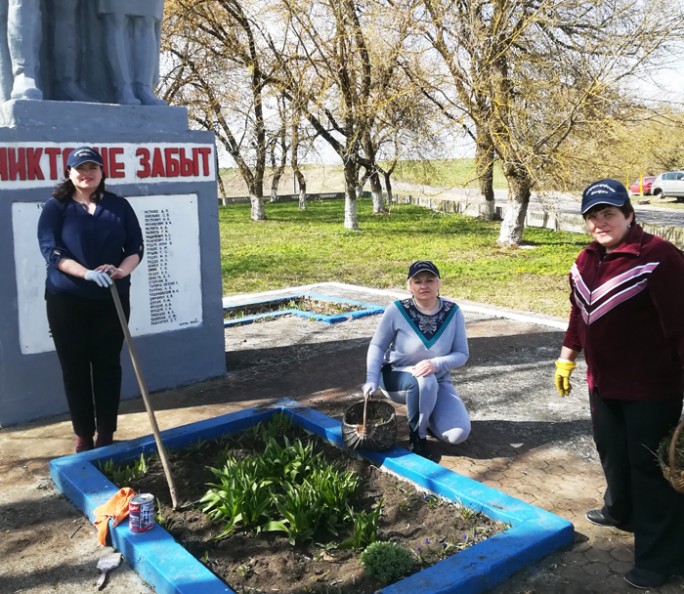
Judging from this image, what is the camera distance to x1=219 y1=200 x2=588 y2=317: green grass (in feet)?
34.0

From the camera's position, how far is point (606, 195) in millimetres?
2789

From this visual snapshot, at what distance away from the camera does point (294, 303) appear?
9.18 metres

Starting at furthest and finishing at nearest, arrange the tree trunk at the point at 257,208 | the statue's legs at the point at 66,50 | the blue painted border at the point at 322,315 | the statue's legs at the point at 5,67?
the tree trunk at the point at 257,208
the blue painted border at the point at 322,315
the statue's legs at the point at 66,50
the statue's legs at the point at 5,67

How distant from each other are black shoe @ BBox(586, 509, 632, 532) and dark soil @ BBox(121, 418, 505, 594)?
48 cm

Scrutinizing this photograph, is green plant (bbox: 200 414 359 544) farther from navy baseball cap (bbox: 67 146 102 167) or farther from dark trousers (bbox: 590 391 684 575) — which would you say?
navy baseball cap (bbox: 67 146 102 167)

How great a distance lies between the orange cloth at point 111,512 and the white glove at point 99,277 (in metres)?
1.07

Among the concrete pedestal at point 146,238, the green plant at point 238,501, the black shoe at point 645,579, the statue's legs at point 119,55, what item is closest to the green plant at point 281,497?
the green plant at point 238,501

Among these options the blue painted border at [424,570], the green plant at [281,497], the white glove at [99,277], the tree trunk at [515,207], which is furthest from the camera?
the tree trunk at [515,207]

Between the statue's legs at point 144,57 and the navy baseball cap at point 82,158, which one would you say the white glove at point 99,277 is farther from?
the statue's legs at point 144,57

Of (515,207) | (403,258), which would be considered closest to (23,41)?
(403,258)

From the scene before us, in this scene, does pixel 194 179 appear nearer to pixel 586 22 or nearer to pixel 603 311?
pixel 603 311

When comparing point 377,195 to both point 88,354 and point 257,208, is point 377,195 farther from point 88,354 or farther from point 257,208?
point 88,354

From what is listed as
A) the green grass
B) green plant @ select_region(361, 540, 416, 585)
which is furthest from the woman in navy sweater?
the green grass

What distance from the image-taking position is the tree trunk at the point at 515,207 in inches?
556
